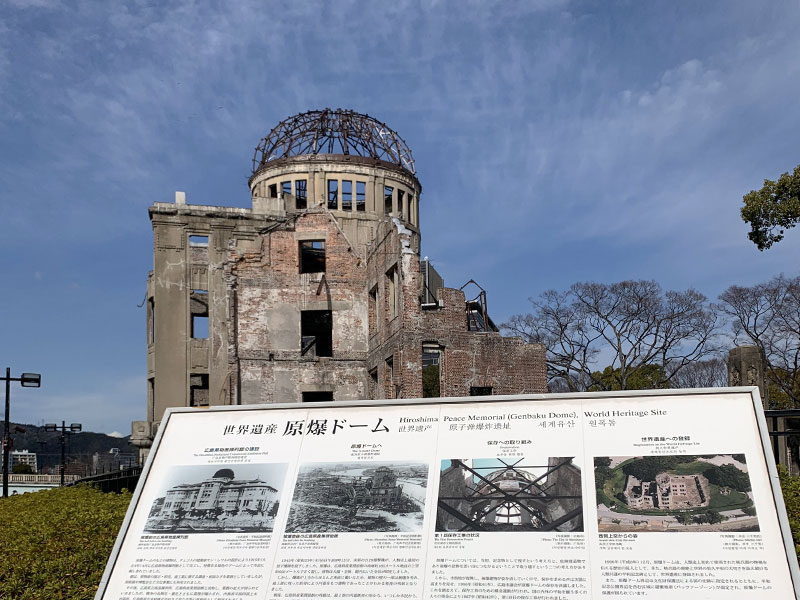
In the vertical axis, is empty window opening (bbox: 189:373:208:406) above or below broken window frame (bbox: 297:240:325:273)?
below

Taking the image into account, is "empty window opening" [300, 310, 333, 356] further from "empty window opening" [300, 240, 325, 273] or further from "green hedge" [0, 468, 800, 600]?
"green hedge" [0, 468, 800, 600]

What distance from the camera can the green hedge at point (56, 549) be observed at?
23.6 ft

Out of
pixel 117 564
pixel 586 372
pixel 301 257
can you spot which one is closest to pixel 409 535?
pixel 117 564

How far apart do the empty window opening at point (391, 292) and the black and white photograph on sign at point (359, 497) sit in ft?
62.1

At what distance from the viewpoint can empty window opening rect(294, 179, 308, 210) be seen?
41.1 meters

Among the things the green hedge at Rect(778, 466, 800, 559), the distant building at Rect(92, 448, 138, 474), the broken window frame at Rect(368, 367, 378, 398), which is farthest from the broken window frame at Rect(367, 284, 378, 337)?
the green hedge at Rect(778, 466, 800, 559)

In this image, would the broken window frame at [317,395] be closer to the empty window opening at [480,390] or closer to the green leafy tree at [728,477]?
the empty window opening at [480,390]

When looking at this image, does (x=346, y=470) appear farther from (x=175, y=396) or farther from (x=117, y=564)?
(x=175, y=396)

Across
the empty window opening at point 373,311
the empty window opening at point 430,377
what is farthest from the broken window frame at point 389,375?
the empty window opening at point 430,377

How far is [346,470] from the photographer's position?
18.1ft

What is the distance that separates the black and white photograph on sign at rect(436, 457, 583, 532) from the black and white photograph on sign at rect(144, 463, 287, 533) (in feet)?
3.85

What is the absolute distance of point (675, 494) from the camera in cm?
495

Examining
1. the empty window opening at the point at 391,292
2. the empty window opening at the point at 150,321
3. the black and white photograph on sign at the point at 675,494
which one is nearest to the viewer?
the black and white photograph on sign at the point at 675,494

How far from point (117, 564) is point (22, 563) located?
9.90ft
